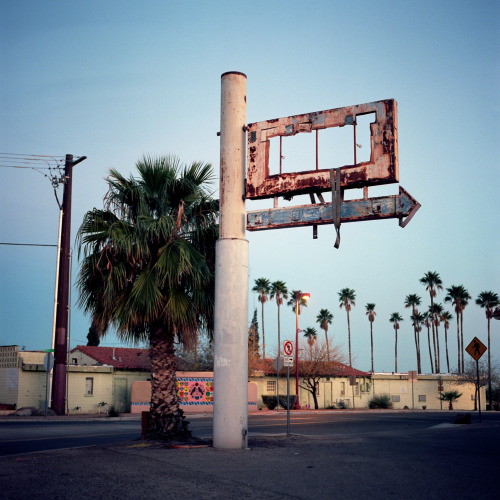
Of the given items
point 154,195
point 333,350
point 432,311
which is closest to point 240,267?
point 154,195

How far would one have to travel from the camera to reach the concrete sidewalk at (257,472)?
316 inches

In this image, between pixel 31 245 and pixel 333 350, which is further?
pixel 333 350

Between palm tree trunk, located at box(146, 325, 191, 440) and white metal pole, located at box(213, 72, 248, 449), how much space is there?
1.54m

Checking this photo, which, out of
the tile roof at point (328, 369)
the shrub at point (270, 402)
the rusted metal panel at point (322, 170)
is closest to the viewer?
the rusted metal panel at point (322, 170)

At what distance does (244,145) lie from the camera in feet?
46.9

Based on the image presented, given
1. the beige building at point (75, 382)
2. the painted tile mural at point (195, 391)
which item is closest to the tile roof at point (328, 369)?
the painted tile mural at point (195, 391)

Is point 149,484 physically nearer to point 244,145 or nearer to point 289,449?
point 289,449

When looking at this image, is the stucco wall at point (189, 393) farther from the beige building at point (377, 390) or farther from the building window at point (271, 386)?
the building window at point (271, 386)

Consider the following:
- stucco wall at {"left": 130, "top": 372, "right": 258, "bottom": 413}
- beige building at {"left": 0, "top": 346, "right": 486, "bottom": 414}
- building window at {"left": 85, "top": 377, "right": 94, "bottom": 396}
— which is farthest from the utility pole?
stucco wall at {"left": 130, "top": 372, "right": 258, "bottom": 413}

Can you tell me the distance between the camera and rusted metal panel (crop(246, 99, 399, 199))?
42.5ft

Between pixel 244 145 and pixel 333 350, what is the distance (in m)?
42.7

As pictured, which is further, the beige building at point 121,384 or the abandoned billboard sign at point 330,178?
the beige building at point 121,384

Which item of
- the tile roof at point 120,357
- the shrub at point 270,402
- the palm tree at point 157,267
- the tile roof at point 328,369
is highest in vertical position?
the palm tree at point 157,267

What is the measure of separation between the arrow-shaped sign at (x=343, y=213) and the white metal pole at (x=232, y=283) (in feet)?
1.59
